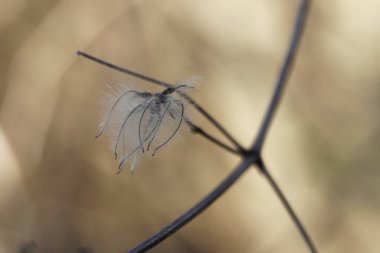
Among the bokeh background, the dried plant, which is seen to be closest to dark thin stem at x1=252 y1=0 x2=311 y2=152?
the dried plant

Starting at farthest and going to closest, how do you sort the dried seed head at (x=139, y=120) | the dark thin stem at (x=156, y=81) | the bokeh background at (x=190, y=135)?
the bokeh background at (x=190, y=135) < the dried seed head at (x=139, y=120) < the dark thin stem at (x=156, y=81)

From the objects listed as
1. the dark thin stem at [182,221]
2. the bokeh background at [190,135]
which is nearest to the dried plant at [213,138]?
the dark thin stem at [182,221]

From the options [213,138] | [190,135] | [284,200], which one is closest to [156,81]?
[213,138]

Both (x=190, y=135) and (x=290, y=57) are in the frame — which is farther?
(x=190, y=135)

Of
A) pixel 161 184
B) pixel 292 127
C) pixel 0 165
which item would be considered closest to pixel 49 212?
pixel 0 165

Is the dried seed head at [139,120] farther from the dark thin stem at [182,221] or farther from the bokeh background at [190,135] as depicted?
the bokeh background at [190,135]

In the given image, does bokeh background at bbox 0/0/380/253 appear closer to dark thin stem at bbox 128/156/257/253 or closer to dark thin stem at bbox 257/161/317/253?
dark thin stem at bbox 257/161/317/253

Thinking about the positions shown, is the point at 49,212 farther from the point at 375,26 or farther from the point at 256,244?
the point at 375,26

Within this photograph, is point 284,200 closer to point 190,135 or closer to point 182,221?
point 182,221
